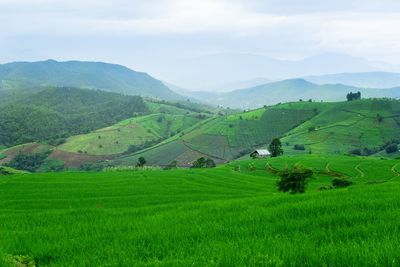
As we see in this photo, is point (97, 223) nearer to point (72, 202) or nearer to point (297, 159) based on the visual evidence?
point (72, 202)

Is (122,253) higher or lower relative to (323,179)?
higher

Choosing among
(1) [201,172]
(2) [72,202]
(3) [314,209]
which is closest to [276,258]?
(3) [314,209]

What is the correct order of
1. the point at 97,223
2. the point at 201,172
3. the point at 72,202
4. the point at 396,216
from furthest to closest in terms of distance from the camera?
the point at 201,172 < the point at 72,202 < the point at 97,223 < the point at 396,216

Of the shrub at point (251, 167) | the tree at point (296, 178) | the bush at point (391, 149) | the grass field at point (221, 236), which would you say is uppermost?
the grass field at point (221, 236)

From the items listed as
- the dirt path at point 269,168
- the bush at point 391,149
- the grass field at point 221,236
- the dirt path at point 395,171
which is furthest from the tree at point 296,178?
the bush at point 391,149

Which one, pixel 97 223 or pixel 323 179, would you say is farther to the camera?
pixel 323 179

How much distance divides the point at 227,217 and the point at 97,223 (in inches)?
178

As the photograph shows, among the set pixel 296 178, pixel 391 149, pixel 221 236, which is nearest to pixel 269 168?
pixel 296 178

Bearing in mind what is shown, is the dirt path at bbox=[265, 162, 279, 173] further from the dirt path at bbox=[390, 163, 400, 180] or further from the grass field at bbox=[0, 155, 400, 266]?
the grass field at bbox=[0, 155, 400, 266]

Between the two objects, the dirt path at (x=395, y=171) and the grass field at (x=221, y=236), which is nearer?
the grass field at (x=221, y=236)

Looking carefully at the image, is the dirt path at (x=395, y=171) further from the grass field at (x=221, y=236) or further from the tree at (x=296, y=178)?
the grass field at (x=221, y=236)

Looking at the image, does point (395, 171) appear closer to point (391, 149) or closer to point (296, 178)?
point (296, 178)

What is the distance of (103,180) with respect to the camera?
267ft

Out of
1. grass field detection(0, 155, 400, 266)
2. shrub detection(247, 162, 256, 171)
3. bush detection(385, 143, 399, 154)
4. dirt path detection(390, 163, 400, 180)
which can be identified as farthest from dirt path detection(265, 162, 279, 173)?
grass field detection(0, 155, 400, 266)
